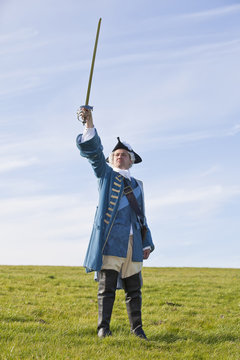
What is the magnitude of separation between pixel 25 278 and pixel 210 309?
25.5 ft

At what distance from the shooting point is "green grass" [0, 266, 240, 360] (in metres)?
6.41

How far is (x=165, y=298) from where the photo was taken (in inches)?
510

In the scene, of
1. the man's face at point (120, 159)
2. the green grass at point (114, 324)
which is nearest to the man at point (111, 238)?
the man's face at point (120, 159)

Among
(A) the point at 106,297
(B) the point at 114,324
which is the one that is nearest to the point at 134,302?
(A) the point at 106,297

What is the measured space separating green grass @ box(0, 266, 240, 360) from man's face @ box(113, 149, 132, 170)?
9.86 feet

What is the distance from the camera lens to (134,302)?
755 centimetres

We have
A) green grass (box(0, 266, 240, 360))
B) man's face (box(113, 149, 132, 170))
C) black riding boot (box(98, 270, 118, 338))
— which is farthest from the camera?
man's face (box(113, 149, 132, 170))

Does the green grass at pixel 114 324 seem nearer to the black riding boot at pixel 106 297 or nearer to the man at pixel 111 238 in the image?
the black riding boot at pixel 106 297

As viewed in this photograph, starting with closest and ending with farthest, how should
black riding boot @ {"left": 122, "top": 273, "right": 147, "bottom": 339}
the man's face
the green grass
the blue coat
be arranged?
the green grass, the blue coat, black riding boot @ {"left": 122, "top": 273, "right": 147, "bottom": 339}, the man's face

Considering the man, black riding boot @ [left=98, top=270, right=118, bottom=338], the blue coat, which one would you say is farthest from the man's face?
black riding boot @ [left=98, top=270, right=118, bottom=338]

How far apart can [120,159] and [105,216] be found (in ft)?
3.89

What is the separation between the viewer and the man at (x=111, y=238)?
7.10 m

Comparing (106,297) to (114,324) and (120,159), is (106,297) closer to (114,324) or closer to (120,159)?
(114,324)

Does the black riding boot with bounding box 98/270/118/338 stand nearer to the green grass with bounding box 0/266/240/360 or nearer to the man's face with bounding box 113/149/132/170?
the green grass with bounding box 0/266/240/360
